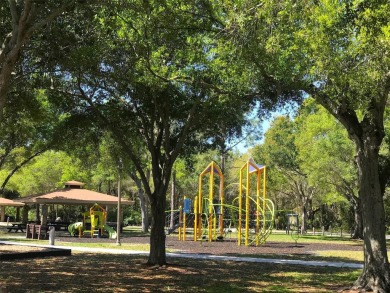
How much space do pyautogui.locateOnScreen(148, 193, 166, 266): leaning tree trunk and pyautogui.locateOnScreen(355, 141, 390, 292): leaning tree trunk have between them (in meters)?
5.87

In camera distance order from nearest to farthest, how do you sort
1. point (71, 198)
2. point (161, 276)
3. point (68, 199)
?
point (161, 276) < point (68, 199) < point (71, 198)

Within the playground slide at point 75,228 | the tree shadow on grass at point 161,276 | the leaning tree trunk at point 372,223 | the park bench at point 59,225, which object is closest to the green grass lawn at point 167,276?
the tree shadow on grass at point 161,276

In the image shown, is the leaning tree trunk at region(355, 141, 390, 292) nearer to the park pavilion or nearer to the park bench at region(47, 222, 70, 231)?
the park pavilion

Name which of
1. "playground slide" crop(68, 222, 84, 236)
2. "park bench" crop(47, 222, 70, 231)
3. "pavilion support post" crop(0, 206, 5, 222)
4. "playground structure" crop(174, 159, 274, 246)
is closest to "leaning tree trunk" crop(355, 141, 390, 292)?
"playground structure" crop(174, 159, 274, 246)

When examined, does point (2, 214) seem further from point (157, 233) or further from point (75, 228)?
point (157, 233)

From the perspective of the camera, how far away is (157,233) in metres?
14.1

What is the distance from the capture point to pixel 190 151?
16.9m

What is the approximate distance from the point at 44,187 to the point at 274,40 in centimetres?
4832

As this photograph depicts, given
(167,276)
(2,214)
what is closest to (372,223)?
(167,276)

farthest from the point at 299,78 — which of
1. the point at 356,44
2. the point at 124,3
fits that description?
the point at 124,3

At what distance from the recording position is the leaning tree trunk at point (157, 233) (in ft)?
46.1

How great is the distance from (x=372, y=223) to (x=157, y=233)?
634 cm

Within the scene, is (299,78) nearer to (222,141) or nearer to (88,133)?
(222,141)

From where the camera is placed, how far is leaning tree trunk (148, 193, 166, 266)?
1404cm
